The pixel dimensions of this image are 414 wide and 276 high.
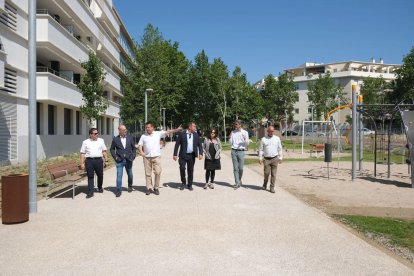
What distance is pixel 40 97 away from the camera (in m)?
22.2

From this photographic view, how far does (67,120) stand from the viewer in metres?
29.4

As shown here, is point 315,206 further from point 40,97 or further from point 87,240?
point 40,97

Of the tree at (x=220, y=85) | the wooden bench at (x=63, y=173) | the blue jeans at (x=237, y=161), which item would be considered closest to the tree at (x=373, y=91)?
the tree at (x=220, y=85)

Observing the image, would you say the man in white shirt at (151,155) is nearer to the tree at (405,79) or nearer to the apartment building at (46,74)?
the apartment building at (46,74)

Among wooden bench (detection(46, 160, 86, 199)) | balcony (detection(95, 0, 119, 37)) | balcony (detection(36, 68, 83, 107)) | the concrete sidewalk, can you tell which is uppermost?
balcony (detection(95, 0, 119, 37))

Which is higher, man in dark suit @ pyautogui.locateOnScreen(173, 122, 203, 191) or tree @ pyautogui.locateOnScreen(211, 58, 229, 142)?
tree @ pyautogui.locateOnScreen(211, 58, 229, 142)

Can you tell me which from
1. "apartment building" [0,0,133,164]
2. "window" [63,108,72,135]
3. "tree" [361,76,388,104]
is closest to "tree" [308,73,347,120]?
"tree" [361,76,388,104]

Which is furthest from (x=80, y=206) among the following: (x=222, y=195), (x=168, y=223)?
(x=222, y=195)

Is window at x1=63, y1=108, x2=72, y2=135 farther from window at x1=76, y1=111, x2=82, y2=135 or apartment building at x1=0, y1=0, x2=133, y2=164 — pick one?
window at x1=76, y1=111, x2=82, y2=135

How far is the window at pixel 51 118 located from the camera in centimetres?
2561

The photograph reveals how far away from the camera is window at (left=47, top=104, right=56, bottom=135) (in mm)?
25612

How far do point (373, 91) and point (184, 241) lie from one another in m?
71.1

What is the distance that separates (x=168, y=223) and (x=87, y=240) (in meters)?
1.52

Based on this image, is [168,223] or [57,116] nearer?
[168,223]
